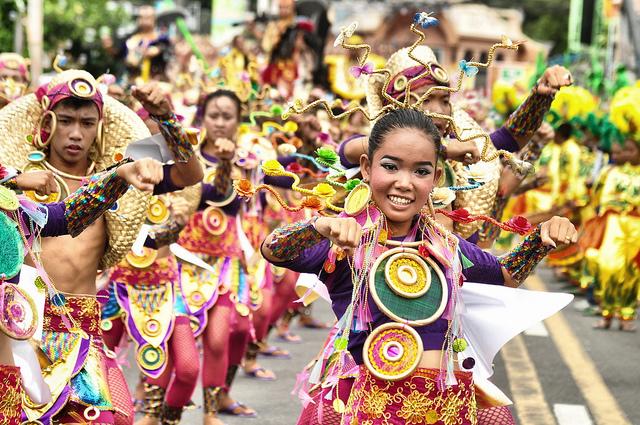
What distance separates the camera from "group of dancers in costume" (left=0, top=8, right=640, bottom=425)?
4.92 m

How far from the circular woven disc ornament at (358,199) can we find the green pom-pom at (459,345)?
1.90 ft

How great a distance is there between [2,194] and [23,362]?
0.69 meters

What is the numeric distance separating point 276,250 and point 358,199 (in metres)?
0.34

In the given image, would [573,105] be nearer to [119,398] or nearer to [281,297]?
[281,297]

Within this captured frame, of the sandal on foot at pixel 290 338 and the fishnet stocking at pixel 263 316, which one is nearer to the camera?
the fishnet stocking at pixel 263 316

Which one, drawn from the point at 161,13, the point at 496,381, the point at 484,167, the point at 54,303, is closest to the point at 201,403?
the point at 496,381

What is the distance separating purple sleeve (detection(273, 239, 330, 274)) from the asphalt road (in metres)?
3.93

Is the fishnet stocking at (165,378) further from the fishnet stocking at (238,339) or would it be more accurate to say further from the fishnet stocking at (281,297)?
the fishnet stocking at (281,297)

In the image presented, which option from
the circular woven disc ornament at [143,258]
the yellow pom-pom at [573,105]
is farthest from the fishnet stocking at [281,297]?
the yellow pom-pom at [573,105]

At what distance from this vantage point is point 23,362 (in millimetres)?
5332

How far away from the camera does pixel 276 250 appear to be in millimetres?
4816

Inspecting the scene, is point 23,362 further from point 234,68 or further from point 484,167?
point 234,68

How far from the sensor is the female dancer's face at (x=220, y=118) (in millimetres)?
9844

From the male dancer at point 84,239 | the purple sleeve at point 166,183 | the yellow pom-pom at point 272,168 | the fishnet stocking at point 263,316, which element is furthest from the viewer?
the fishnet stocking at point 263,316
